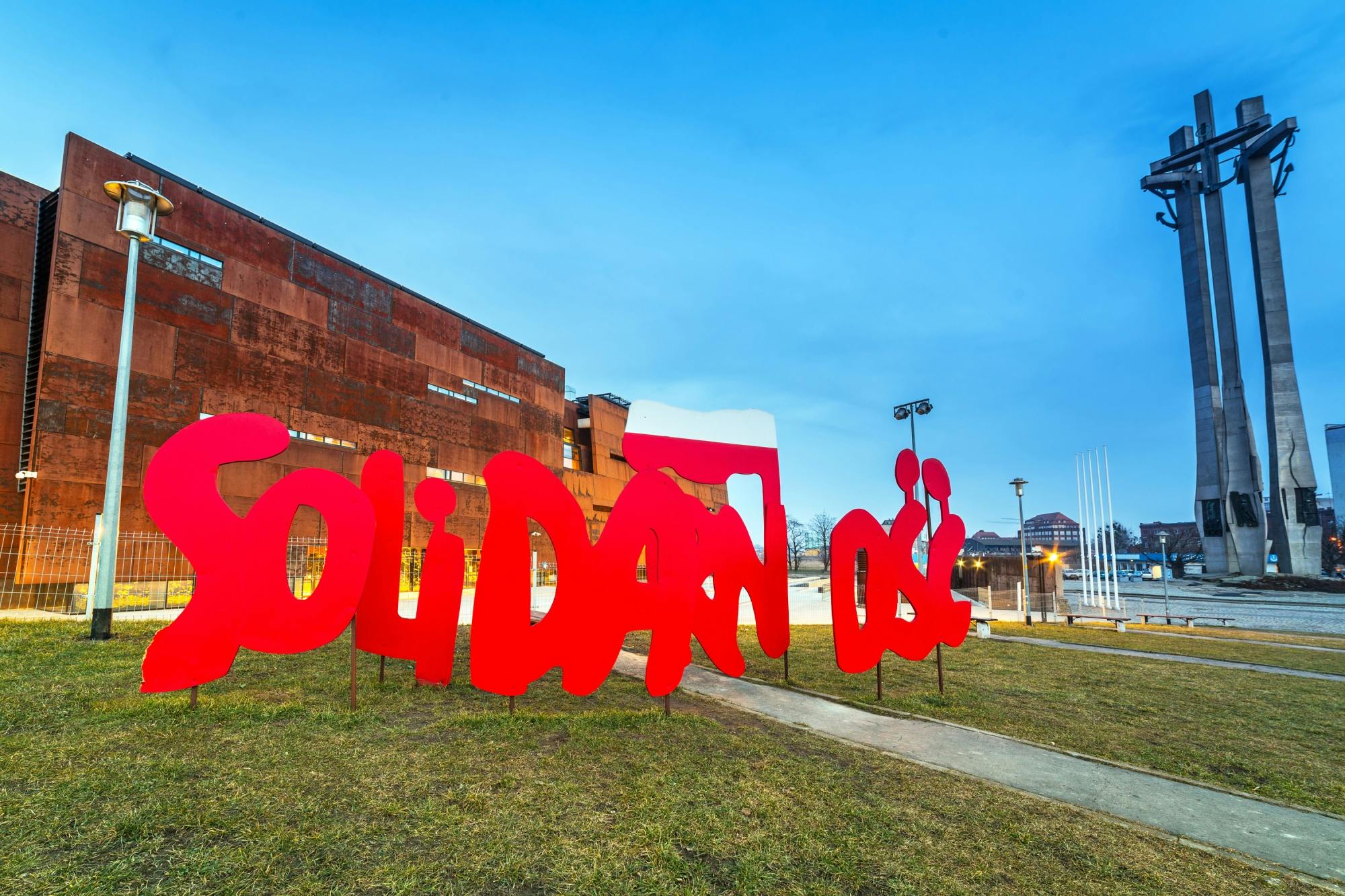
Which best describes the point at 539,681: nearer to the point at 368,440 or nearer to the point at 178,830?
the point at 178,830

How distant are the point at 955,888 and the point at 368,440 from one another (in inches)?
1155

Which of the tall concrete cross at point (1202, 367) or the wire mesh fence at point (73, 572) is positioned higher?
the tall concrete cross at point (1202, 367)

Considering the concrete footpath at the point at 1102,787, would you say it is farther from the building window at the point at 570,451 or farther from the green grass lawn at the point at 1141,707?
the building window at the point at 570,451

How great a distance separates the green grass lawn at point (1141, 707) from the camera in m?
6.32

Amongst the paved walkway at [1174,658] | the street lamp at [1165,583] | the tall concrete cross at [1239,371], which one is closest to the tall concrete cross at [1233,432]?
the tall concrete cross at [1239,371]

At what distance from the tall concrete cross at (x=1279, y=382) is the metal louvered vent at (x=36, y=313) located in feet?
230

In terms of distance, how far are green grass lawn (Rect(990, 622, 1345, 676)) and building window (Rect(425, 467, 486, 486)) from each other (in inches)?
982

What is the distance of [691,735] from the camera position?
652cm

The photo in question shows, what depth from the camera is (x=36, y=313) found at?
2048 centimetres

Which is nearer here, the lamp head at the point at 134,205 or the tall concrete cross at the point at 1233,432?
the lamp head at the point at 134,205

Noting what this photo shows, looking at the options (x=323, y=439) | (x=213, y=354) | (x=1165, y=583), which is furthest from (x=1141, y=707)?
(x=213, y=354)

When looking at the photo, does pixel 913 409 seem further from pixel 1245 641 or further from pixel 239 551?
pixel 239 551

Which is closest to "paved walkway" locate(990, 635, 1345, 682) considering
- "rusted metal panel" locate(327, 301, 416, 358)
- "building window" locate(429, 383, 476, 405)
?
"building window" locate(429, 383, 476, 405)

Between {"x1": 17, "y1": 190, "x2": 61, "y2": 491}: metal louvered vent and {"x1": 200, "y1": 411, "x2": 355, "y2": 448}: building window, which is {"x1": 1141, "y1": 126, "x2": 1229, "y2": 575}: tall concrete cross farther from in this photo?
{"x1": 17, "y1": 190, "x2": 61, "y2": 491}: metal louvered vent
